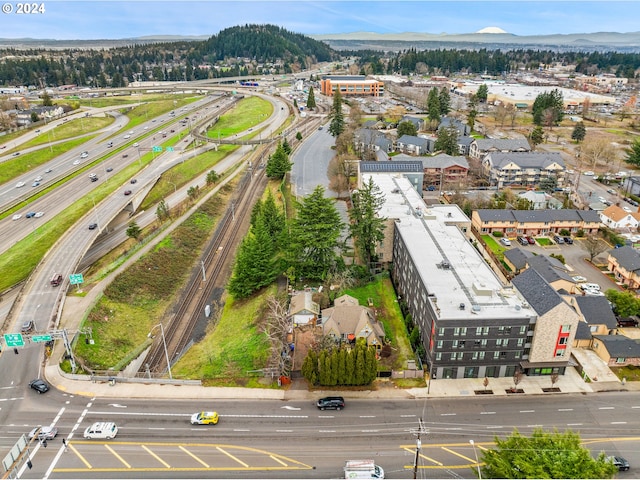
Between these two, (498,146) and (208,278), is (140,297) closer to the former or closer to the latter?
(208,278)

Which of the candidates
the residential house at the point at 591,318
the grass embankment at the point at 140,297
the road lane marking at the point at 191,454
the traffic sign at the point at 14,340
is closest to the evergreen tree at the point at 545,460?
the road lane marking at the point at 191,454

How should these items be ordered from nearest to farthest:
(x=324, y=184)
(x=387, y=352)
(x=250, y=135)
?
(x=387, y=352)
(x=324, y=184)
(x=250, y=135)

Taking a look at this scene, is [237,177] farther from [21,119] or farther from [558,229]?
[21,119]

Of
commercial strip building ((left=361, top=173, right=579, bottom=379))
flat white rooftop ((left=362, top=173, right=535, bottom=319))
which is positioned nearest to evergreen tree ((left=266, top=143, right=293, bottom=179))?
flat white rooftop ((left=362, top=173, right=535, bottom=319))

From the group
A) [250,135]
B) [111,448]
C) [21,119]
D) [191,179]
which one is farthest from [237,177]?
[21,119]

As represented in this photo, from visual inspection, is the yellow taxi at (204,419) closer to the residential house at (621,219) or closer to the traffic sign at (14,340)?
the traffic sign at (14,340)

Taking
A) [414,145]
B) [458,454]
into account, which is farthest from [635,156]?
[458,454]

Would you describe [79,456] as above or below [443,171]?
below

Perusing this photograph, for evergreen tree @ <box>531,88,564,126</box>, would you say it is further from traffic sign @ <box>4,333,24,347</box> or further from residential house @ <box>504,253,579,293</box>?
traffic sign @ <box>4,333,24,347</box>
